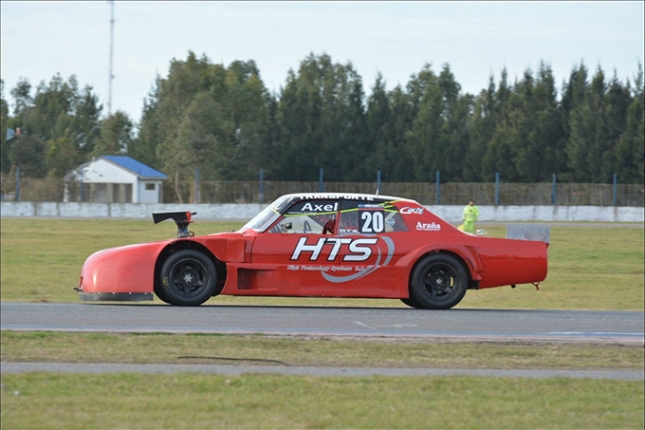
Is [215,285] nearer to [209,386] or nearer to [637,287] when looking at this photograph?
[209,386]

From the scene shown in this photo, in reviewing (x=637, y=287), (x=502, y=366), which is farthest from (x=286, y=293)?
(x=637, y=287)

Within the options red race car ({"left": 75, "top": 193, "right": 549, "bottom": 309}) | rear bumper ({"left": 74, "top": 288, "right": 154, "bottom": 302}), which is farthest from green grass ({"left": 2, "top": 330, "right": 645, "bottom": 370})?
rear bumper ({"left": 74, "top": 288, "right": 154, "bottom": 302})

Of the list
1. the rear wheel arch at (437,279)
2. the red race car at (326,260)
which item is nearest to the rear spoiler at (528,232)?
the red race car at (326,260)

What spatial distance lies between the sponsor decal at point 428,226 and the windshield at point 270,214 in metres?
1.35

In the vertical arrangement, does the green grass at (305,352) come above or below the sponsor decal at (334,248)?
below

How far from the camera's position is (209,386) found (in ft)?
25.4

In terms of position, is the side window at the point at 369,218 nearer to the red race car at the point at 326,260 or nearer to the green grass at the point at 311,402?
the red race car at the point at 326,260

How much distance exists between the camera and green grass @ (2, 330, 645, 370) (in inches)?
352

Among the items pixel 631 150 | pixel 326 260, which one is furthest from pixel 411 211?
pixel 631 150

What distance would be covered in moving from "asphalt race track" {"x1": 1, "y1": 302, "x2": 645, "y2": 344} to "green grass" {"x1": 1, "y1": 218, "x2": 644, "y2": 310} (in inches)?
83.9

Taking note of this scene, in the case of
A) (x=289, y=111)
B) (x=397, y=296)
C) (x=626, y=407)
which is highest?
(x=289, y=111)

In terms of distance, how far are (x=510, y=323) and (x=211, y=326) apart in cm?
348

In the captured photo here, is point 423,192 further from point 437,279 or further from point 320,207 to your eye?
point 320,207

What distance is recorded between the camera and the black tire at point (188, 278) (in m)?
6.43
